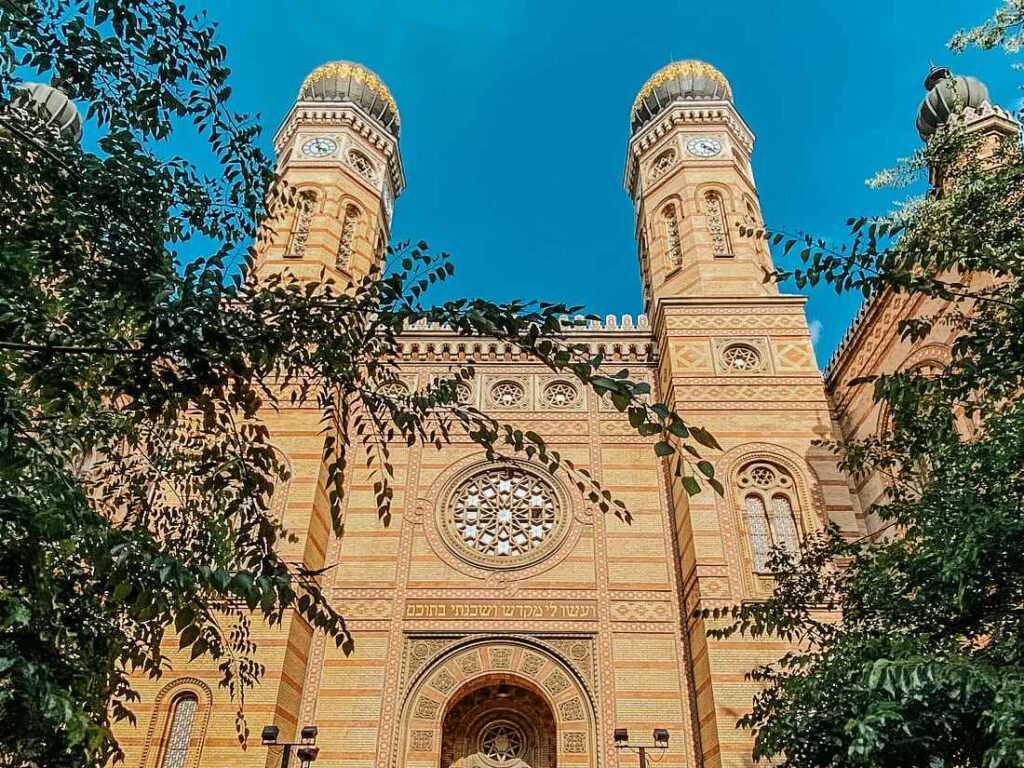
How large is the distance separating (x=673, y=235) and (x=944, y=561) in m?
10.8

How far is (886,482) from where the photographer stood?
10055mm

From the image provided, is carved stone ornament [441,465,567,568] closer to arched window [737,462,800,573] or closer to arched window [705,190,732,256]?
arched window [737,462,800,573]

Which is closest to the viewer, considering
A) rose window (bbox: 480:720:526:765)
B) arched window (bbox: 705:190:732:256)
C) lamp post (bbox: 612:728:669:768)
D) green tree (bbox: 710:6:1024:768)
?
green tree (bbox: 710:6:1024:768)

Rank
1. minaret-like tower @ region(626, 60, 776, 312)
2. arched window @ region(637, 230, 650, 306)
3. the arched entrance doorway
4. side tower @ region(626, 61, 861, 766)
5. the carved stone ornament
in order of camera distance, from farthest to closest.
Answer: arched window @ region(637, 230, 650, 306)
minaret-like tower @ region(626, 60, 776, 312)
the carved stone ornament
the arched entrance doorway
side tower @ region(626, 61, 861, 766)

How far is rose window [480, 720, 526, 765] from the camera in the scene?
9.88 meters

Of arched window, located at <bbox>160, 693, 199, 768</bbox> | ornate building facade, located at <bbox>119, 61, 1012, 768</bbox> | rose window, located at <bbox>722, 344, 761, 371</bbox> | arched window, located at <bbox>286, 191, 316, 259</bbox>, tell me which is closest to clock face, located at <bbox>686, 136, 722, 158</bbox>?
ornate building facade, located at <bbox>119, 61, 1012, 768</bbox>

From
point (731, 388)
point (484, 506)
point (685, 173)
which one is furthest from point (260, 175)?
point (685, 173)

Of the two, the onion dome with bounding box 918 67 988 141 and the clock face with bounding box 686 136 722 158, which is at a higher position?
the clock face with bounding box 686 136 722 158

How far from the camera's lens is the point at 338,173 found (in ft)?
48.2

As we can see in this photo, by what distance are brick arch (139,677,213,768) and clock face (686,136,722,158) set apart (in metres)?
12.4

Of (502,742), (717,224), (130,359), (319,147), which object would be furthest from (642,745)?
(319,147)

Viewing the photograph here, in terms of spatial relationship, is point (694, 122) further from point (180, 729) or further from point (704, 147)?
point (180, 729)

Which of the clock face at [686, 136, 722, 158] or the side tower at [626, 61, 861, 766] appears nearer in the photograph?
the side tower at [626, 61, 861, 766]

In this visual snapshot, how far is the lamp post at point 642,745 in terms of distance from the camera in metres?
8.33
